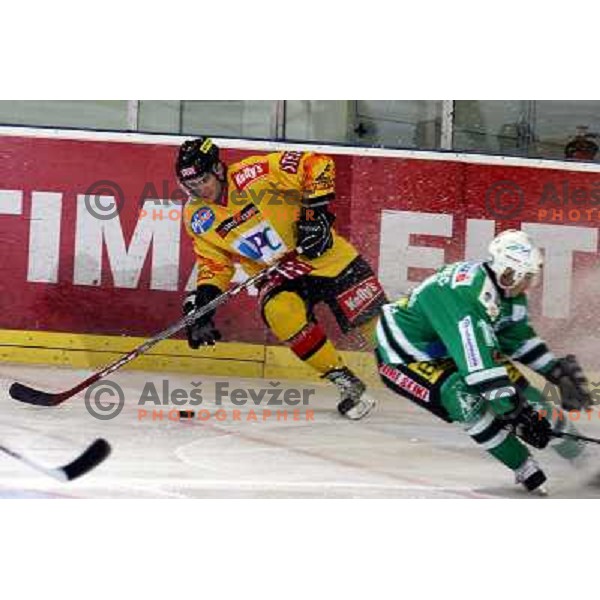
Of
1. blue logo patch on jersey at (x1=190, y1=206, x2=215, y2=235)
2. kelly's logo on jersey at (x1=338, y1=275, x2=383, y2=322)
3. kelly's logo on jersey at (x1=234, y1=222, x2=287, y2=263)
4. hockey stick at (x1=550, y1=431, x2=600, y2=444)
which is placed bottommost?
hockey stick at (x1=550, y1=431, x2=600, y2=444)

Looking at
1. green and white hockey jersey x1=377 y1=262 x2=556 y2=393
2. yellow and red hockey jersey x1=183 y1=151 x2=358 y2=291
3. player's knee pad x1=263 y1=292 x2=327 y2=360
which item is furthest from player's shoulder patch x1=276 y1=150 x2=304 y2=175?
green and white hockey jersey x1=377 y1=262 x2=556 y2=393

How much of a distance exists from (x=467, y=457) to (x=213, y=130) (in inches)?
47.7

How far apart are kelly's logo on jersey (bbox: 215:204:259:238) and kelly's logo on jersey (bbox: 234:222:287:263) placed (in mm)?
39

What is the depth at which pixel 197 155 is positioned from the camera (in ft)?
11.8

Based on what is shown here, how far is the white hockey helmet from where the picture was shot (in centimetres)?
342

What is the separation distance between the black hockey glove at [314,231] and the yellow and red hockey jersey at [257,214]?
0.05ft

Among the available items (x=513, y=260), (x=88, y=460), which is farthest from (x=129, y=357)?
(x=513, y=260)

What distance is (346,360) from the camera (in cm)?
355

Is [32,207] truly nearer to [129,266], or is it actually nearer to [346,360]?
[129,266]

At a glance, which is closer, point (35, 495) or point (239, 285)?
point (35, 495)

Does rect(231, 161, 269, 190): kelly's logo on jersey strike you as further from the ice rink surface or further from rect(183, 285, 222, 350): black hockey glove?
the ice rink surface

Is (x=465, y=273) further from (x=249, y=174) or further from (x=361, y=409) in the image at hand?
(x=249, y=174)

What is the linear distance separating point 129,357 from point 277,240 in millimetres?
566

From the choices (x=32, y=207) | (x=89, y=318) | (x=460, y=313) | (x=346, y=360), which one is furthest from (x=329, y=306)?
(x=32, y=207)
